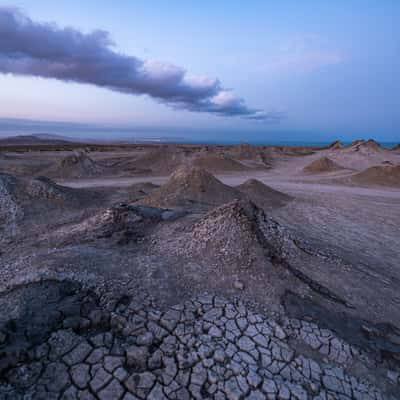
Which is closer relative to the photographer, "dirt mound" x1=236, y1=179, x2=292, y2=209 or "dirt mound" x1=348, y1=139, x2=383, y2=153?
"dirt mound" x1=236, y1=179, x2=292, y2=209

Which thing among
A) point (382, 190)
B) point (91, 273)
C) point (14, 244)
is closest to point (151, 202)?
point (14, 244)

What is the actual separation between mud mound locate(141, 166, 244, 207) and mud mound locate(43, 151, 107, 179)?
11207 millimetres

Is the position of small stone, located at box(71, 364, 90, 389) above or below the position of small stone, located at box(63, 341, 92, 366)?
below

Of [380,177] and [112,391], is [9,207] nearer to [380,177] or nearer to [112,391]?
[112,391]

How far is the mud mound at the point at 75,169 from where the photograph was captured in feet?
68.1

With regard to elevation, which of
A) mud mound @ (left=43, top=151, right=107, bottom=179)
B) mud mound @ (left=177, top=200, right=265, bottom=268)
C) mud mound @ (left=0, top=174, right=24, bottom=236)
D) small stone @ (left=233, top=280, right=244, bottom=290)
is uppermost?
mud mound @ (left=177, top=200, right=265, bottom=268)

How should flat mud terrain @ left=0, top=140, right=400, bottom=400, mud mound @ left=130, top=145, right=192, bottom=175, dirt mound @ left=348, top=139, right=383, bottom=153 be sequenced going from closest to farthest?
flat mud terrain @ left=0, top=140, right=400, bottom=400, mud mound @ left=130, top=145, right=192, bottom=175, dirt mound @ left=348, top=139, right=383, bottom=153

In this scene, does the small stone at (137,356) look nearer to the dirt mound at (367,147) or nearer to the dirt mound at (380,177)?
the dirt mound at (380,177)

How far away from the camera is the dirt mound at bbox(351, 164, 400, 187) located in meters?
21.1

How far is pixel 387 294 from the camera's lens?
5.11 metres

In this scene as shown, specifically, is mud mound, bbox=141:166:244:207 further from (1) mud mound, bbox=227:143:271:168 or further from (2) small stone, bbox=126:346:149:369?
(1) mud mound, bbox=227:143:271:168

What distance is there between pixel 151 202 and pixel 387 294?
7.80m

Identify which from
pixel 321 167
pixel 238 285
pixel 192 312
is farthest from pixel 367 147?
pixel 192 312

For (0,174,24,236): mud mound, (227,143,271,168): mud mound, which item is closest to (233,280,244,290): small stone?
(0,174,24,236): mud mound
